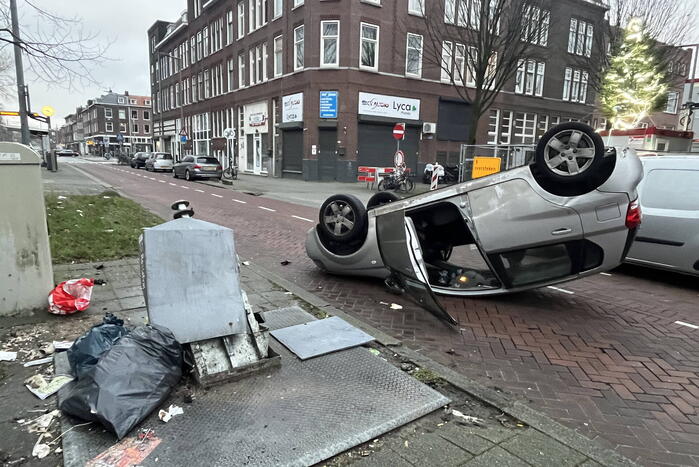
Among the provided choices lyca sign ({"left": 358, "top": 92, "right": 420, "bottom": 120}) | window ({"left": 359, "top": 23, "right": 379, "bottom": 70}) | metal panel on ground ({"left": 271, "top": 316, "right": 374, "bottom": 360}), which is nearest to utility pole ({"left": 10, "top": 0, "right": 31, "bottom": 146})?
metal panel on ground ({"left": 271, "top": 316, "right": 374, "bottom": 360})

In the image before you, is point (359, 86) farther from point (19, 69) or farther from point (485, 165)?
point (19, 69)

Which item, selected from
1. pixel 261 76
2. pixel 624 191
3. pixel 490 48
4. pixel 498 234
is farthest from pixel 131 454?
pixel 261 76

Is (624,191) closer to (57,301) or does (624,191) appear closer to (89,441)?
(89,441)

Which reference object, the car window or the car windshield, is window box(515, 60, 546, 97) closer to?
the car windshield

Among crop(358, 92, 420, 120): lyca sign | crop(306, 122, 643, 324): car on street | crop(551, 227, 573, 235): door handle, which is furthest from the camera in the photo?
crop(358, 92, 420, 120): lyca sign

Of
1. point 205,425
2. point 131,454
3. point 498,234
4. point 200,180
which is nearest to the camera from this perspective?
point 131,454

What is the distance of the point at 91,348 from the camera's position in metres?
3.00

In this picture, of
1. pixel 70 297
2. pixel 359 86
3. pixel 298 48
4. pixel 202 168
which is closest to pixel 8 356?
pixel 70 297

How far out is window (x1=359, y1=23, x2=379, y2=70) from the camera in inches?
1020

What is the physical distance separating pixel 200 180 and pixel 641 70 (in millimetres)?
24319

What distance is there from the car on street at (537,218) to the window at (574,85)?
1402 inches

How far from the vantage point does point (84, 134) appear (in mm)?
120000

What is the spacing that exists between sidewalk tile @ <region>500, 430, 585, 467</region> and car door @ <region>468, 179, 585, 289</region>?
7.71 ft

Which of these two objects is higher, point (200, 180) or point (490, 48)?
point (490, 48)
